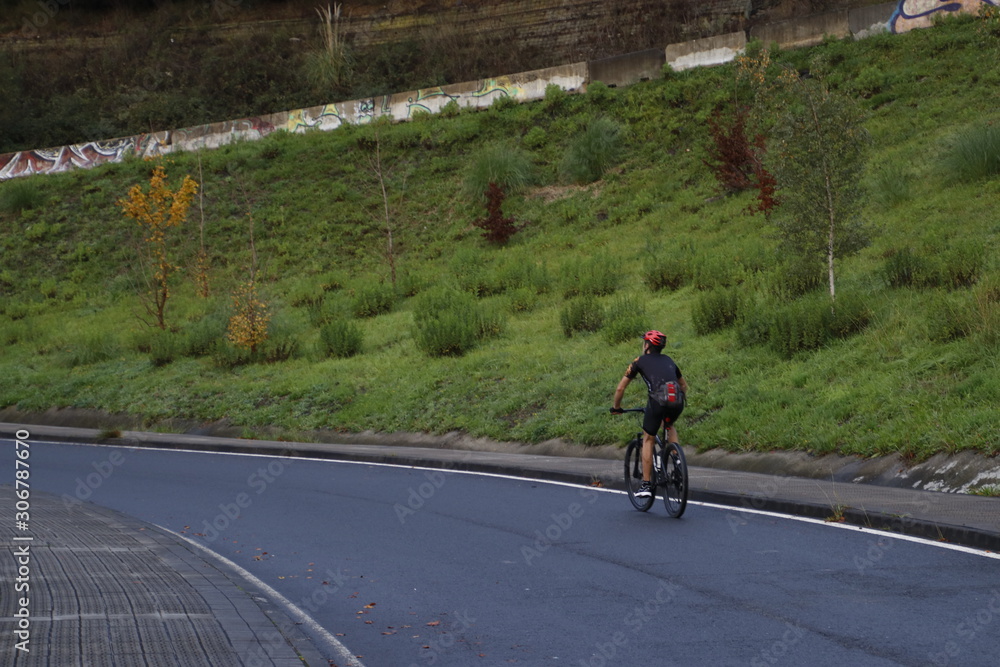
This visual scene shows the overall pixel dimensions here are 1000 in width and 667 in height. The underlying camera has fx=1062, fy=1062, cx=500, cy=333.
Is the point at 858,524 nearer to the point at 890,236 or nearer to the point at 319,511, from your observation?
the point at 319,511

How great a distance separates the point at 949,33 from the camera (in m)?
36.8

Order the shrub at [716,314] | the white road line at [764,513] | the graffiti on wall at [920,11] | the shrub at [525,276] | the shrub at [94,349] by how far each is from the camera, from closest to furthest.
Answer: the white road line at [764,513] → the shrub at [716,314] → the shrub at [525,276] → the shrub at [94,349] → the graffiti on wall at [920,11]

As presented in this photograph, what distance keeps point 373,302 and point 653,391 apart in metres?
21.6

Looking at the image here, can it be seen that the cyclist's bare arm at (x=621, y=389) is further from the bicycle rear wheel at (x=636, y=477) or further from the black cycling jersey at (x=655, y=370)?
the bicycle rear wheel at (x=636, y=477)

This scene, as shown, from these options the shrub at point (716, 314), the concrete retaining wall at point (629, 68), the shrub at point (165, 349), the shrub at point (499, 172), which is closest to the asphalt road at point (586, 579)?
the shrub at point (716, 314)

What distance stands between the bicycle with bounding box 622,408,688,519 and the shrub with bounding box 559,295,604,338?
11.9 m

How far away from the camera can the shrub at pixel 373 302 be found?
103 ft

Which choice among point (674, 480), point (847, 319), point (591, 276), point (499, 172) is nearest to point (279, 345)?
point (591, 276)

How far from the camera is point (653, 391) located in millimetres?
10570

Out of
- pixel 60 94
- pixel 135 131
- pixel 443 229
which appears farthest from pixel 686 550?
pixel 60 94

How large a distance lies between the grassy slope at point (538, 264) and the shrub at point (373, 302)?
0.35 metres

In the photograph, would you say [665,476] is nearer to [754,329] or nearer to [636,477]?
[636,477]

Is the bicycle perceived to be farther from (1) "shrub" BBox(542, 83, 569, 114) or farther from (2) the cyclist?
(1) "shrub" BBox(542, 83, 569, 114)

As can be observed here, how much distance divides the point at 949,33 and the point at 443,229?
19.0 meters
